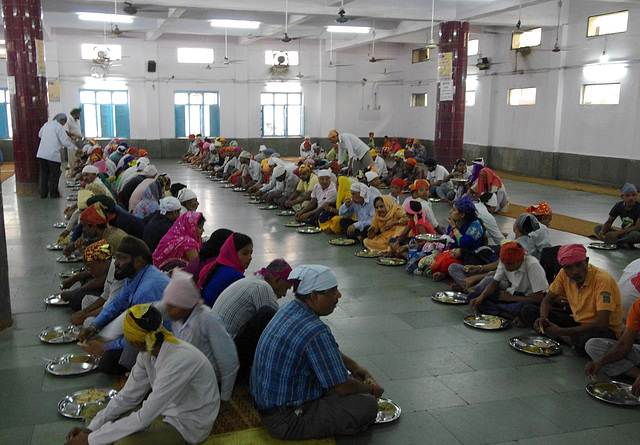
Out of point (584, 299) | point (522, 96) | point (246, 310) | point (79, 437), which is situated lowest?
point (79, 437)

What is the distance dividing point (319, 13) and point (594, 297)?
11756 millimetres

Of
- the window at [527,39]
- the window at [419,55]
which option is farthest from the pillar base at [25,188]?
the window at [419,55]

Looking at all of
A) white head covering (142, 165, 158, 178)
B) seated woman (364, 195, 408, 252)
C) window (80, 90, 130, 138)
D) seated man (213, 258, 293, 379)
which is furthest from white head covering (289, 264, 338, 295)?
window (80, 90, 130, 138)

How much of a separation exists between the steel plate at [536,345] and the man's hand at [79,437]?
3033 millimetres

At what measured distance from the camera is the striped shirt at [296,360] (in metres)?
2.83

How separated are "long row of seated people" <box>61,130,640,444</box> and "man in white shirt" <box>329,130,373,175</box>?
5.31 metres

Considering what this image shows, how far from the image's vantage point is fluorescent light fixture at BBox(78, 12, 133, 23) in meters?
17.1

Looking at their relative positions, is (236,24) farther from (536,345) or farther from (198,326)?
(198,326)

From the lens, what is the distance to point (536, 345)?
443 centimetres

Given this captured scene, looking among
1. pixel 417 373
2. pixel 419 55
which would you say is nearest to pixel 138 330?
pixel 417 373

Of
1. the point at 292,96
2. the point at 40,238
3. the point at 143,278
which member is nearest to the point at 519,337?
the point at 143,278

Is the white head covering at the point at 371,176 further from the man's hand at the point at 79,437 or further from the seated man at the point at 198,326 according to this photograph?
the man's hand at the point at 79,437

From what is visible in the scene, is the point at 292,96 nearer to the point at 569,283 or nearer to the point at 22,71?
the point at 22,71

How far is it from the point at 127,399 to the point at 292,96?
21427 mm
